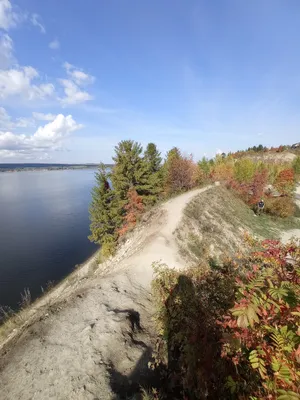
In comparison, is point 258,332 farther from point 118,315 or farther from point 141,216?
point 141,216

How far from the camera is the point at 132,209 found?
1089 inches

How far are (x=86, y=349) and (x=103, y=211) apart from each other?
21.4m

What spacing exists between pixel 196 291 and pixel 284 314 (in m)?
6.37

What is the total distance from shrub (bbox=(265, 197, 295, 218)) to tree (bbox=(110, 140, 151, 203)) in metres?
18.1

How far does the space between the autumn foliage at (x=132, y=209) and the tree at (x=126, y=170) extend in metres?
0.74

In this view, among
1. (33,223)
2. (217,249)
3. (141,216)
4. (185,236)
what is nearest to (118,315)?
(185,236)

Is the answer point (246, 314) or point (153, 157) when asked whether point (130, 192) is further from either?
point (246, 314)

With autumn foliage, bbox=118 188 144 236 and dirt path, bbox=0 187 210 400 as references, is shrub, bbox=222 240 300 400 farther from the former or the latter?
autumn foliage, bbox=118 188 144 236

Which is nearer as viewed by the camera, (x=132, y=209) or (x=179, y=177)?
(x=132, y=209)

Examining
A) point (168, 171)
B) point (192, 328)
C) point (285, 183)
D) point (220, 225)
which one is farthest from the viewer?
point (285, 183)

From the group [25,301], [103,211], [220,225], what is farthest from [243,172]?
[25,301]

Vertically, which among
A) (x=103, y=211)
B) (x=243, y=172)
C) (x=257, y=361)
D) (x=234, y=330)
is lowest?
(x=103, y=211)

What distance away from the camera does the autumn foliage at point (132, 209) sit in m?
26.1

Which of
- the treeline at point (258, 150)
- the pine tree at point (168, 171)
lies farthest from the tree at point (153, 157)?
the treeline at point (258, 150)
